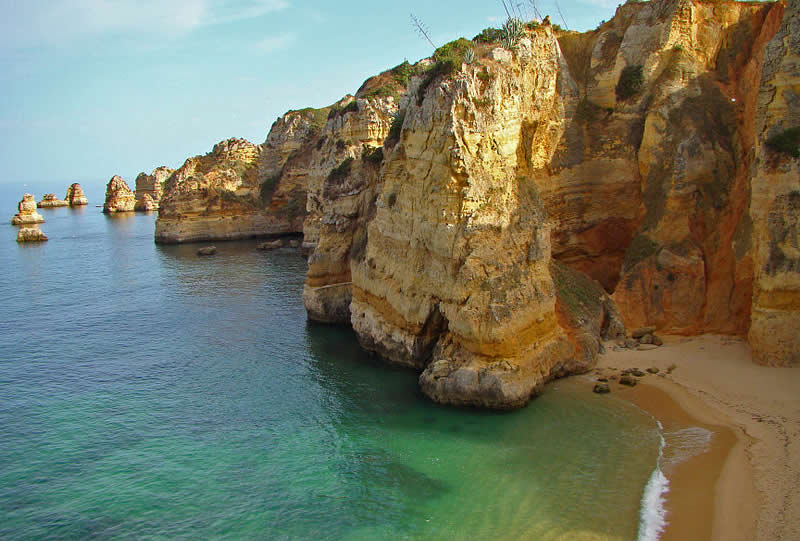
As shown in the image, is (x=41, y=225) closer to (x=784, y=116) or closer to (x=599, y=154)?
(x=599, y=154)

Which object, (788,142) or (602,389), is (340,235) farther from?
(788,142)

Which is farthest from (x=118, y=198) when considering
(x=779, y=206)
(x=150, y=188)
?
(x=779, y=206)

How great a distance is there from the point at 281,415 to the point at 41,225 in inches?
3894

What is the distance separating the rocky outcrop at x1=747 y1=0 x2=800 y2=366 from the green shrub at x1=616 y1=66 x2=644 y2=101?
8.16m

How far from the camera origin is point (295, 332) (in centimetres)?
3497

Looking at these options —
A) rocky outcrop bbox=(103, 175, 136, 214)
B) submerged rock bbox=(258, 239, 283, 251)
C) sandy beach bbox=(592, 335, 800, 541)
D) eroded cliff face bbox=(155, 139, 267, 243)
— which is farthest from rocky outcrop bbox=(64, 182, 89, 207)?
sandy beach bbox=(592, 335, 800, 541)

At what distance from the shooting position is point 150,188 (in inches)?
5059

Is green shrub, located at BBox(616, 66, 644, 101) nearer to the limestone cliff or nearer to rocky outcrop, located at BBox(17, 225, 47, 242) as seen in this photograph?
the limestone cliff

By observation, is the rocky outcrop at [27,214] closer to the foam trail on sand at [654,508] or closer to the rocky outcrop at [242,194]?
the rocky outcrop at [242,194]

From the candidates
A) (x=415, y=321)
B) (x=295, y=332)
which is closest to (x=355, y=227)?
(x=295, y=332)

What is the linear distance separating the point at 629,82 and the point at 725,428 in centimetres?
1903

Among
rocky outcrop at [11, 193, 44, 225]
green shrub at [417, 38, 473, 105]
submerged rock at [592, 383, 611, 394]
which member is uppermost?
green shrub at [417, 38, 473, 105]

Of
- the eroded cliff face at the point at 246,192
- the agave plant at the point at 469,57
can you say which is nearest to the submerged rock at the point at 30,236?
the eroded cliff face at the point at 246,192

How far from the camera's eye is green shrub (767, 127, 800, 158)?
22578mm
